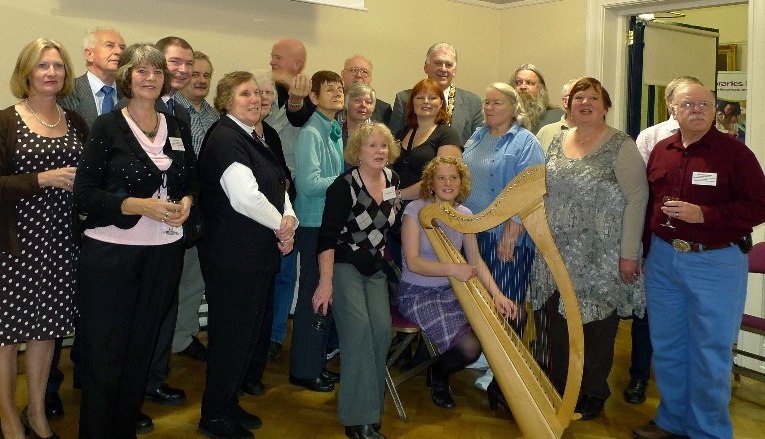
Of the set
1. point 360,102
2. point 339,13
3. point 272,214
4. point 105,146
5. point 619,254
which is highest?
point 339,13

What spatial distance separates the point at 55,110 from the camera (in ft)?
9.27

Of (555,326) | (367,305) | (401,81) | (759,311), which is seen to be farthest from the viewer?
(401,81)

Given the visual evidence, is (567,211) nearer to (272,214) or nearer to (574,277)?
(574,277)

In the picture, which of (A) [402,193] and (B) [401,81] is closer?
(A) [402,193]

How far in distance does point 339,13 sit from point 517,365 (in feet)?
11.5

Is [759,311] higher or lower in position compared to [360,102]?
lower

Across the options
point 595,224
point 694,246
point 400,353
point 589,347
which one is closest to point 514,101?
point 595,224

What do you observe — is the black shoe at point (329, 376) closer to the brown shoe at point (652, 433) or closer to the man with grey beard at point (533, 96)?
the brown shoe at point (652, 433)

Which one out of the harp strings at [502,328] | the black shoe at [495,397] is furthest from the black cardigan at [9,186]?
the black shoe at [495,397]

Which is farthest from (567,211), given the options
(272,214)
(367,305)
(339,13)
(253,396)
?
(339,13)

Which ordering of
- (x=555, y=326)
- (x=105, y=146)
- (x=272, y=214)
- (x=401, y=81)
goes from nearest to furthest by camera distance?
1. (x=105, y=146)
2. (x=272, y=214)
3. (x=555, y=326)
4. (x=401, y=81)

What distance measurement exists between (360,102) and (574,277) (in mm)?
1352

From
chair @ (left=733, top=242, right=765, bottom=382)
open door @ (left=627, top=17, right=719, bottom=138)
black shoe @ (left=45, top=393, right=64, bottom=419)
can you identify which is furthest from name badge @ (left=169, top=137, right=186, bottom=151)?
open door @ (left=627, top=17, right=719, bottom=138)

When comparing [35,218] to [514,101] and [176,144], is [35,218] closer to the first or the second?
[176,144]
